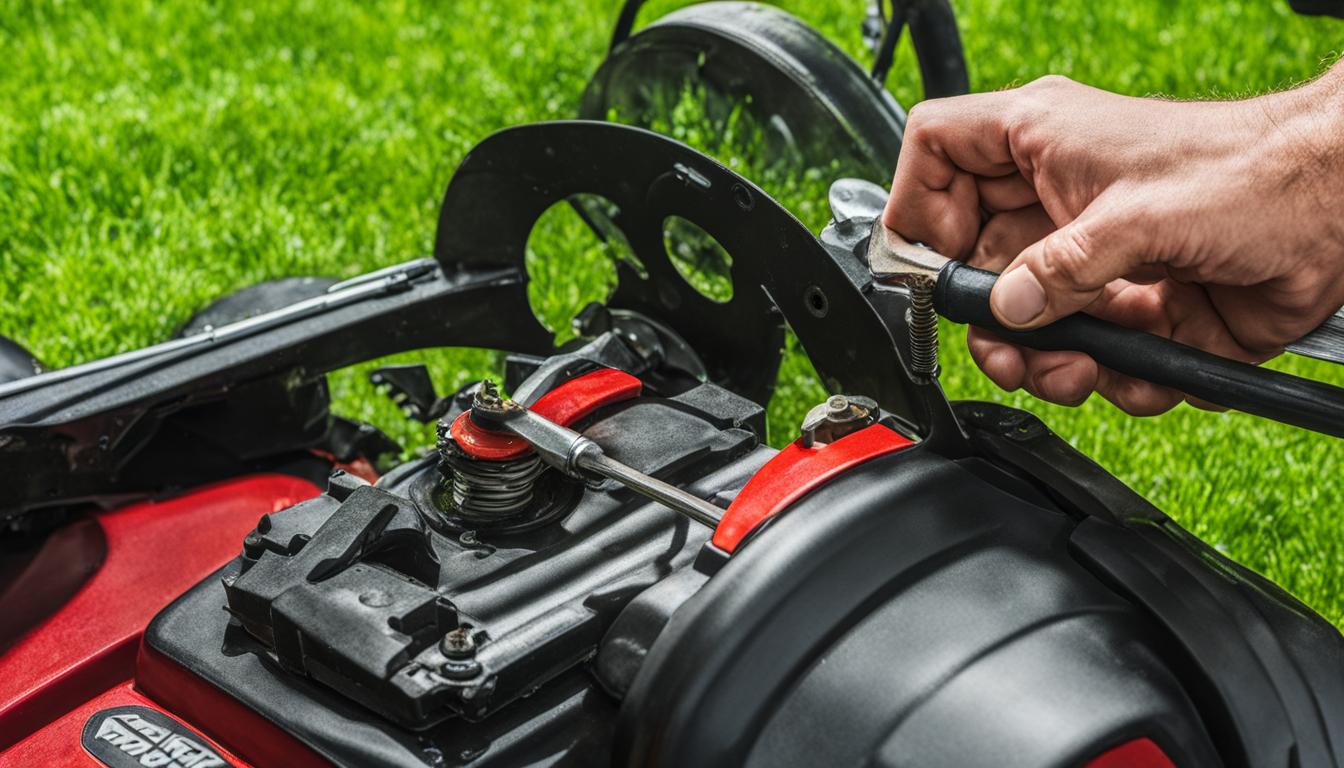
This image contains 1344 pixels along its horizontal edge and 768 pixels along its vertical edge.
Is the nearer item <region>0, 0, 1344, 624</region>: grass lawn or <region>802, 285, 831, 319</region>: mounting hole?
<region>802, 285, 831, 319</region>: mounting hole

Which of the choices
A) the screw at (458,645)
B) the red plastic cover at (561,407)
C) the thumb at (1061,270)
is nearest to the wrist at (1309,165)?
the thumb at (1061,270)

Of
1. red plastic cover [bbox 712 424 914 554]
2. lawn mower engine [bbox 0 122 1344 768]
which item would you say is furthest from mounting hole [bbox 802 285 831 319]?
red plastic cover [bbox 712 424 914 554]

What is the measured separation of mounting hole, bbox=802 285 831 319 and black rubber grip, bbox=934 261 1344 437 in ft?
0.33

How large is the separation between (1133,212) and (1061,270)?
0.09 metres

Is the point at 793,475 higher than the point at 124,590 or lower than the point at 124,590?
higher

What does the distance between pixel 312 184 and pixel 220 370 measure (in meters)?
1.77

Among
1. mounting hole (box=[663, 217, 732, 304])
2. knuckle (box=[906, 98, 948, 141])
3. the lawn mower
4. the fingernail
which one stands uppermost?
knuckle (box=[906, 98, 948, 141])

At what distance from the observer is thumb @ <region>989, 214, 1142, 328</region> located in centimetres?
128

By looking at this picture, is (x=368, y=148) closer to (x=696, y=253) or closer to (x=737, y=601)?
(x=696, y=253)

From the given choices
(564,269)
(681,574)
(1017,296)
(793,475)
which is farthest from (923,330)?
(564,269)

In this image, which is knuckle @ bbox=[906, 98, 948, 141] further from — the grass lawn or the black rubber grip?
the grass lawn

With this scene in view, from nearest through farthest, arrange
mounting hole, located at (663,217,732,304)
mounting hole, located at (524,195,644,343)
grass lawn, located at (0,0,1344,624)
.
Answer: mounting hole, located at (663,217,732,304) < grass lawn, located at (0,0,1344,624) < mounting hole, located at (524,195,644,343)

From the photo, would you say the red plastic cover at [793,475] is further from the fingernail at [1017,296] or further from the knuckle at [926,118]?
the knuckle at [926,118]

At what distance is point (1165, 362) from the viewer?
123 cm
